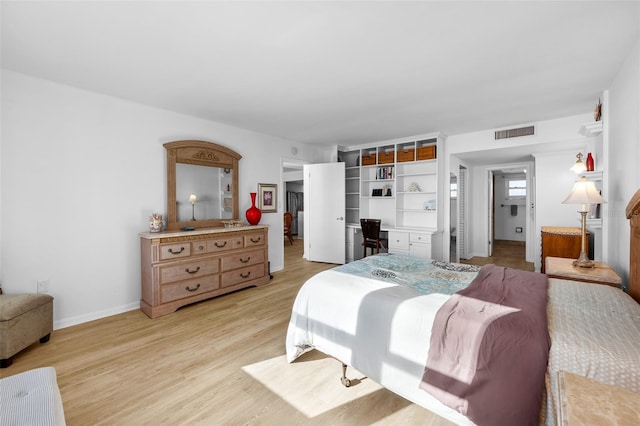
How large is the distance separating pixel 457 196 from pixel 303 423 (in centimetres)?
522

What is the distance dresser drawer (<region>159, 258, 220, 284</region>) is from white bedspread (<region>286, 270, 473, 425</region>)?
171 cm

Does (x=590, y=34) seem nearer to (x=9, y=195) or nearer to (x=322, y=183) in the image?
(x=322, y=183)

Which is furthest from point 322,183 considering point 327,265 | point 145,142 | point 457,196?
point 145,142

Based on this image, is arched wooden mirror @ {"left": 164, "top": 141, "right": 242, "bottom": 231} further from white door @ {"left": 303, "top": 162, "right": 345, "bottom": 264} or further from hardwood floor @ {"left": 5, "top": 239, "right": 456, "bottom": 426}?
white door @ {"left": 303, "top": 162, "right": 345, "bottom": 264}

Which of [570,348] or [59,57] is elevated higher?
[59,57]

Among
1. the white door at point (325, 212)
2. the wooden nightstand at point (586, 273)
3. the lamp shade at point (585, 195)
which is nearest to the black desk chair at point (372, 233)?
the white door at point (325, 212)

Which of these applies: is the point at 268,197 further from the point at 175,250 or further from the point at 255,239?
the point at 175,250

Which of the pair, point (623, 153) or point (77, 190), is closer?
point (623, 153)

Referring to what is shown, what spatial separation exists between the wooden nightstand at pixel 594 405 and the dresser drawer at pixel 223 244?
338 cm

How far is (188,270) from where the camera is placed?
10.6 ft

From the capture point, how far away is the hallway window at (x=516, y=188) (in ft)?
27.1

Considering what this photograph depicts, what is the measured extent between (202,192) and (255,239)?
1.01m

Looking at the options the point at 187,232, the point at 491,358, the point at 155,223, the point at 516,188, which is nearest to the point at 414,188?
the point at 187,232

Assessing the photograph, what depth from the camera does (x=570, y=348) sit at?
45.2 inches
